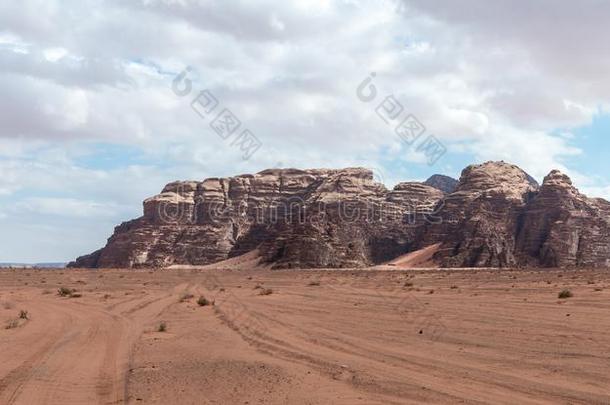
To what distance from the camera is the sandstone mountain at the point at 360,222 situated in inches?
3605

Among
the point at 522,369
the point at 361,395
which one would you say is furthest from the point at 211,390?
the point at 522,369

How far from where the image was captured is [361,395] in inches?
334

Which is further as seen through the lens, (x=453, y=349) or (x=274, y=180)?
(x=274, y=180)

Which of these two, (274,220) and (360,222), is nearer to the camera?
(360,222)

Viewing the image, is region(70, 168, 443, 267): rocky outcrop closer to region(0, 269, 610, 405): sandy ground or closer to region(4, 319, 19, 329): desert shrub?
region(0, 269, 610, 405): sandy ground

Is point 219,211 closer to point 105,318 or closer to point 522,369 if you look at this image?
point 105,318

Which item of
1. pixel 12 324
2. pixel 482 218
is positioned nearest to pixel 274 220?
pixel 482 218

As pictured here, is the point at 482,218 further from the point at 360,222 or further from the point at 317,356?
the point at 317,356

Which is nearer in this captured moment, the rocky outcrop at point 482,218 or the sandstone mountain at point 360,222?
the sandstone mountain at point 360,222

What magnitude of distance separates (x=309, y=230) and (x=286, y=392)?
8182 cm

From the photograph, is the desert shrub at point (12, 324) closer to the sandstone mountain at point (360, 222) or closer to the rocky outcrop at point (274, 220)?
the sandstone mountain at point (360, 222)

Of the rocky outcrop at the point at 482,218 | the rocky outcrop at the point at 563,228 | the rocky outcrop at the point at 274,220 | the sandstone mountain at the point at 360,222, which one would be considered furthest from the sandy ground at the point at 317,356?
the rocky outcrop at the point at 563,228

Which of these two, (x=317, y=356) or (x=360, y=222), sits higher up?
(x=360, y=222)

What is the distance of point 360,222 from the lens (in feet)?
378
